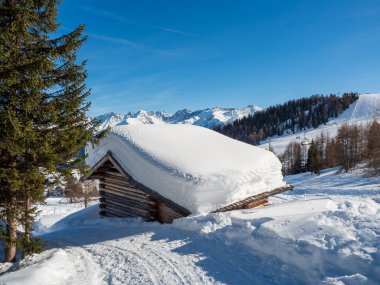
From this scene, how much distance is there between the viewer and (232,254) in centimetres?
853

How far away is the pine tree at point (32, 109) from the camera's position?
8430 mm

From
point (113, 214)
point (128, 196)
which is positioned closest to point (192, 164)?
point (128, 196)

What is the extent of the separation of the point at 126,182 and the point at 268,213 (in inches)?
296

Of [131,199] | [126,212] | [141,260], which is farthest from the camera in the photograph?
[126,212]

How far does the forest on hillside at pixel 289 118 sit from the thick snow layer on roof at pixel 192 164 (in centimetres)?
14321

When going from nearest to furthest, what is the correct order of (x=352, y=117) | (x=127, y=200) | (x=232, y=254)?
(x=232, y=254) < (x=127, y=200) < (x=352, y=117)

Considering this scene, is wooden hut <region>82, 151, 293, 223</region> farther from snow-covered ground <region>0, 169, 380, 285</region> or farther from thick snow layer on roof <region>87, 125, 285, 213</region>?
snow-covered ground <region>0, 169, 380, 285</region>

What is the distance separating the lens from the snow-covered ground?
689 cm

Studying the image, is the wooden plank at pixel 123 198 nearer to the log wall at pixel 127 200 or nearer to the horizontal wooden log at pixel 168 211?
the log wall at pixel 127 200

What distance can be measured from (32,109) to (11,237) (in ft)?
13.1

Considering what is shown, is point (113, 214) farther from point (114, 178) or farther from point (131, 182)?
point (131, 182)

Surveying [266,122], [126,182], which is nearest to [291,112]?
[266,122]

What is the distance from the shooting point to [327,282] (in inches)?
245

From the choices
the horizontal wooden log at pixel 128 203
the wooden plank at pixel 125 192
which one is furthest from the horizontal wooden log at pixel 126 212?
the wooden plank at pixel 125 192
